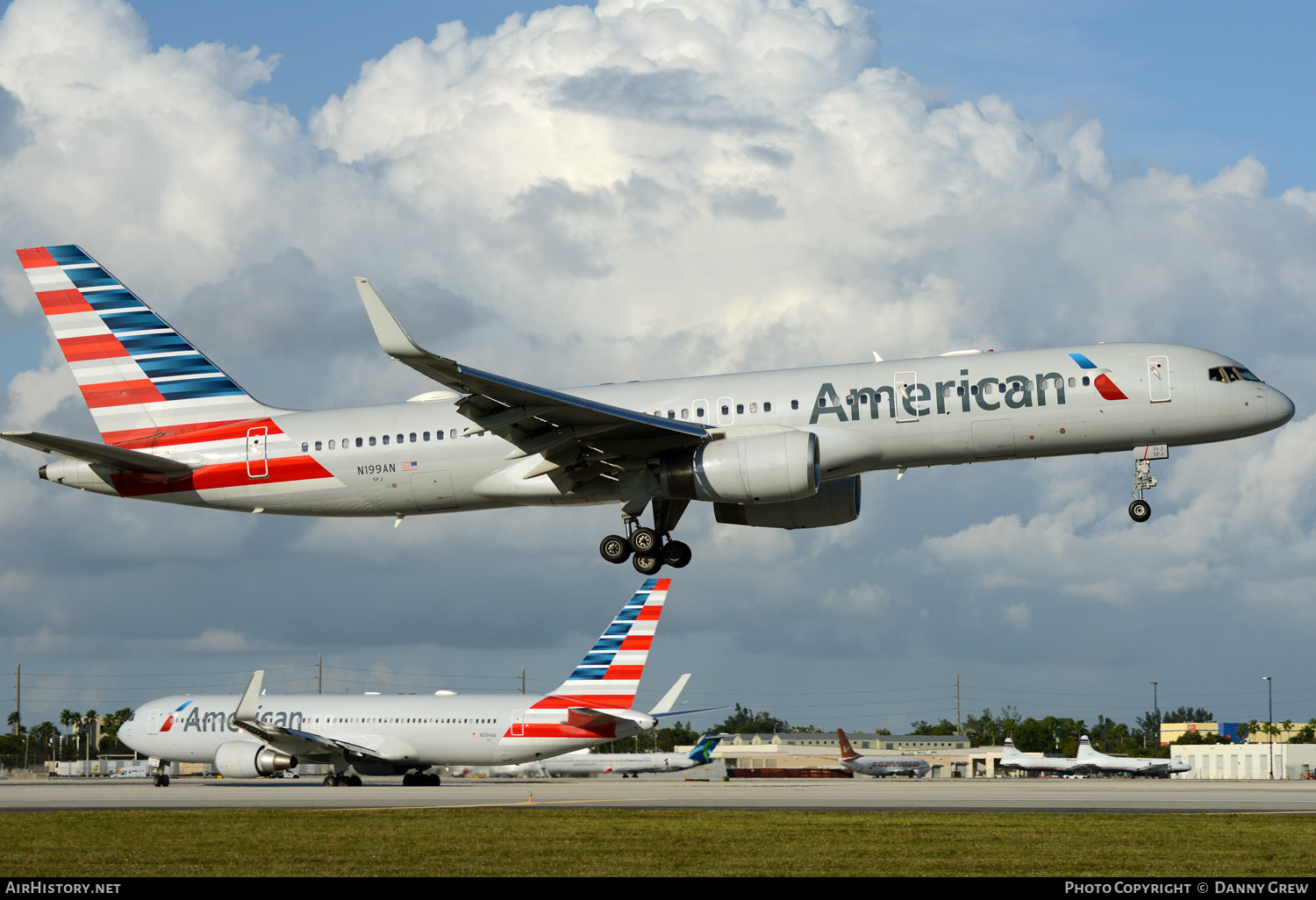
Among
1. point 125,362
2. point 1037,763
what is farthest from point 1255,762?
point 125,362

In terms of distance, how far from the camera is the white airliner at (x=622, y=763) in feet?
310

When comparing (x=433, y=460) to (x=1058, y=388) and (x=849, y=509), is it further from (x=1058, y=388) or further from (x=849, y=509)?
(x=1058, y=388)

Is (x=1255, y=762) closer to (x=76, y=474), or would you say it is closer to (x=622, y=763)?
(x=622, y=763)

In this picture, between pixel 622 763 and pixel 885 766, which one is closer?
pixel 622 763

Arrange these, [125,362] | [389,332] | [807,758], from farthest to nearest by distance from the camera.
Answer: [807,758], [125,362], [389,332]

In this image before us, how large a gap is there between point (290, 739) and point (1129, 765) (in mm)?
86874

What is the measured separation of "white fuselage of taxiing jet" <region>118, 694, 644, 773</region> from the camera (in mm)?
65812

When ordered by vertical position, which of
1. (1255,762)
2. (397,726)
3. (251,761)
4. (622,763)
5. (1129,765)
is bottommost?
(1129,765)

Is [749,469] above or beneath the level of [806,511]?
above

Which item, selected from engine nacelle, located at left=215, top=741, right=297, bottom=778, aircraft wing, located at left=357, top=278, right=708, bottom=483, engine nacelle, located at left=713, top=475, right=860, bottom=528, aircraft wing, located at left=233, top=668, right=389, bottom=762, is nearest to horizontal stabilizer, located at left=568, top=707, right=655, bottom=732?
aircraft wing, located at left=233, top=668, right=389, bottom=762

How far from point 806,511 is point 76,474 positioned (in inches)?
824

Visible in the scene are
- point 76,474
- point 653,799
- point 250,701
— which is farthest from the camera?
point 250,701

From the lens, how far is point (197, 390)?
40.7m

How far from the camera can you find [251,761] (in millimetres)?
66812
